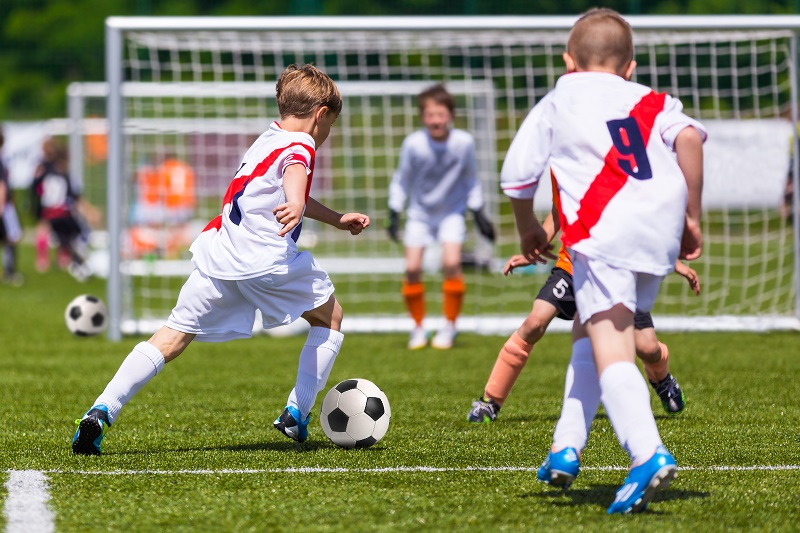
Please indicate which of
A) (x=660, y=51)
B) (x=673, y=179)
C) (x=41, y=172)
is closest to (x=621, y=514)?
(x=673, y=179)

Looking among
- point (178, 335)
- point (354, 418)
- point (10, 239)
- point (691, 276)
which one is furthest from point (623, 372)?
point (10, 239)

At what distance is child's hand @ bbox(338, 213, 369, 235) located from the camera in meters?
4.29

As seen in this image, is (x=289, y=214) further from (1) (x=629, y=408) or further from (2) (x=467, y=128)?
(2) (x=467, y=128)

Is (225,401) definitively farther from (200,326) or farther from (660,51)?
(660,51)

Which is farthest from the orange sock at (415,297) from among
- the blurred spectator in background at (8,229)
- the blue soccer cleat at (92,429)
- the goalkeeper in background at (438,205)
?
the blurred spectator in background at (8,229)

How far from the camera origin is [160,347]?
4.40 meters

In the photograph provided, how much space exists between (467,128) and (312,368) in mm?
11699

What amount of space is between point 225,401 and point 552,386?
69.7 inches

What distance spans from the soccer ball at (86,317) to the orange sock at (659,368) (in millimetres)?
4191

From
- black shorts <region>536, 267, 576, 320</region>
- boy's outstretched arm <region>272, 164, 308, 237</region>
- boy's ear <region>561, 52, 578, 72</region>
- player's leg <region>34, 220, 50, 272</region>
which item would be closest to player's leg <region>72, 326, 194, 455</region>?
boy's outstretched arm <region>272, 164, 308, 237</region>

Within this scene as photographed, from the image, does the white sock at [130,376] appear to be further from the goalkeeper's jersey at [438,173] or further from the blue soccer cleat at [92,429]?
the goalkeeper's jersey at [438,173]

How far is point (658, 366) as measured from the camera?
5141mm

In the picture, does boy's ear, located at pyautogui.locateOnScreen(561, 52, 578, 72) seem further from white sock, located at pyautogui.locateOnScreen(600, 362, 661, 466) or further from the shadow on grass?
the shadow on grass

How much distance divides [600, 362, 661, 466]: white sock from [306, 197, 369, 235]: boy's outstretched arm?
1.29m
